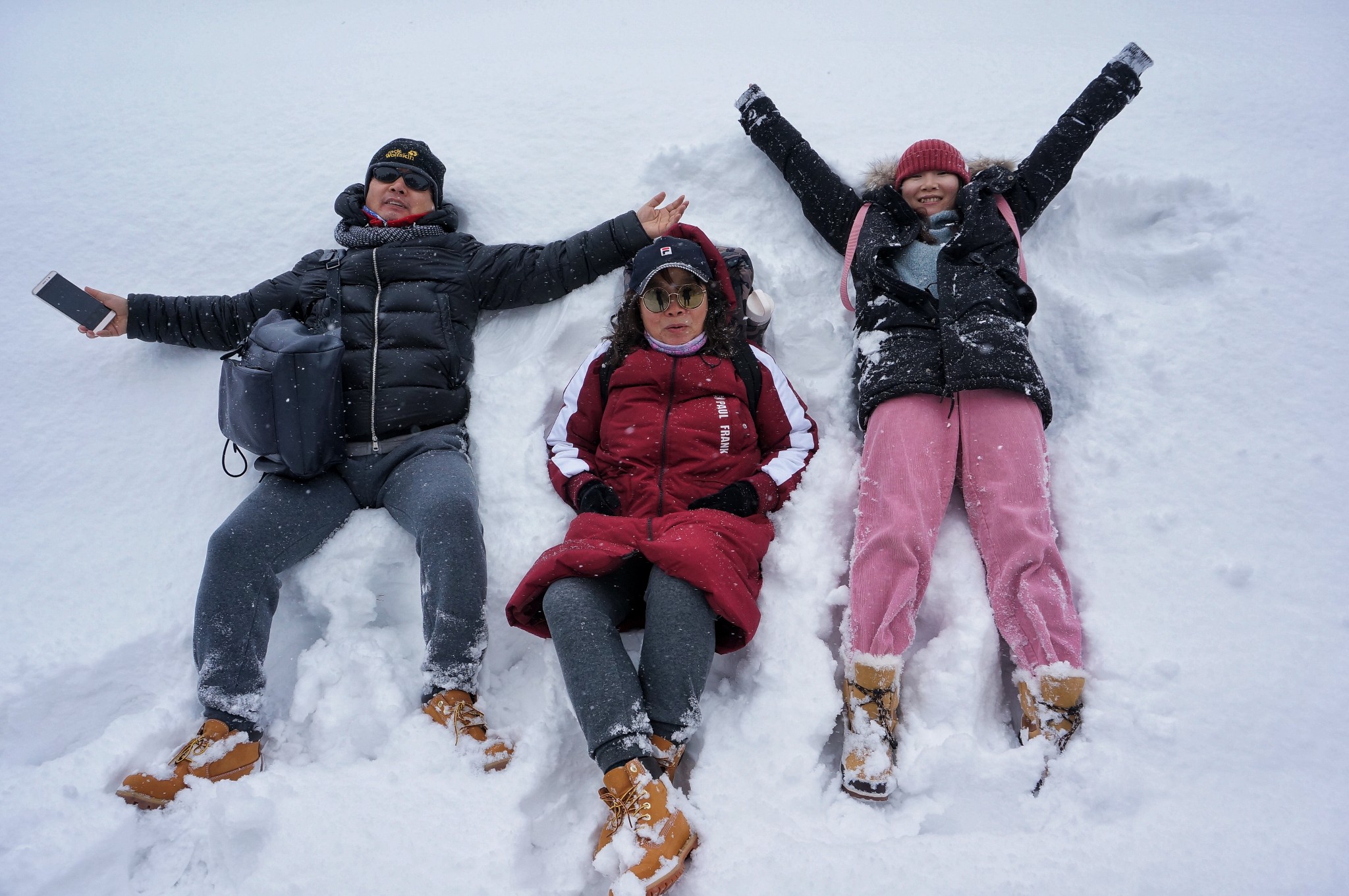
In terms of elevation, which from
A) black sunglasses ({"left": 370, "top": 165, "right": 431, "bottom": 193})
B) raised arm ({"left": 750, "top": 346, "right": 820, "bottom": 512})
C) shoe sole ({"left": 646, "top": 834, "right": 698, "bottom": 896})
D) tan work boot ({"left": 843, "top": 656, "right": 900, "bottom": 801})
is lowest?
shoe sole ({"left": 646, "top": 834, "right": 698, "bottom": 896})

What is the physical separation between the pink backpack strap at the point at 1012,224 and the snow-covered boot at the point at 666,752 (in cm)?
215

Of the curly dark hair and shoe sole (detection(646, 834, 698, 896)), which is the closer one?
shoe sole (detection(646, 834, 698, 896))

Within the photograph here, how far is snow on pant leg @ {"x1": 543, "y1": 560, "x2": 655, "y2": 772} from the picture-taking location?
181 centimetres

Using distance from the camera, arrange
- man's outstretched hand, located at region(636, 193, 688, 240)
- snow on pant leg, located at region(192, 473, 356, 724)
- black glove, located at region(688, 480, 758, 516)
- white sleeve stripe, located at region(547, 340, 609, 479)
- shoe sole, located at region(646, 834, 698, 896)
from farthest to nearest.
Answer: man's outstretched hand, located at region(636, 193, 688, 240) → white sleeve stripe, located at region(547, 340, 609, 479) → black glove, located at region(688, 480, 758, 516) → snow on pant leg, located at region(192, 473, 356, 724) → shoe sole, located at region(646, 834, 698, 896)

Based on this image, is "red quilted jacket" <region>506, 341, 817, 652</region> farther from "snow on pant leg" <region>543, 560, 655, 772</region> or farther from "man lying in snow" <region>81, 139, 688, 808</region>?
"man lying in snow" <region>81, 139, 688, 808</region>

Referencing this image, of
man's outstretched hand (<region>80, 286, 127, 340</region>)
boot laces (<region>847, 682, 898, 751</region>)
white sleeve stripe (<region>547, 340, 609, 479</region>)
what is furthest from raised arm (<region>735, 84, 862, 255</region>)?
man's outstretched hand (<region>80, 286, 127, 340</region>)

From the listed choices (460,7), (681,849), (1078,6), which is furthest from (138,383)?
(1078,6)

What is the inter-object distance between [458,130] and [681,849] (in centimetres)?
354

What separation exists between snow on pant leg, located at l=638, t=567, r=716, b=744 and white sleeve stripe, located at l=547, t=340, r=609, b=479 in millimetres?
633

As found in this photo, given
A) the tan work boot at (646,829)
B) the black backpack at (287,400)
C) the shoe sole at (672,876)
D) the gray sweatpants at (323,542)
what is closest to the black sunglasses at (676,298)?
the gray sweatpants at (323,542)

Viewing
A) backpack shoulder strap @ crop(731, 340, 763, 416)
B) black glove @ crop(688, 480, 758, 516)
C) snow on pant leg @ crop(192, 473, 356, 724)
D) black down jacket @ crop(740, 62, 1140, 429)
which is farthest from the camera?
backpack shoulder strap @ crop(731, 340, 763, 416)

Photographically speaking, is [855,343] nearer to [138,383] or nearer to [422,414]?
Result: [422,414]

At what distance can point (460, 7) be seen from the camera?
5.12m

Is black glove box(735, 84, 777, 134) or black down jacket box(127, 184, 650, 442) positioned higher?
black glove box(735, 84, 777, 134)
